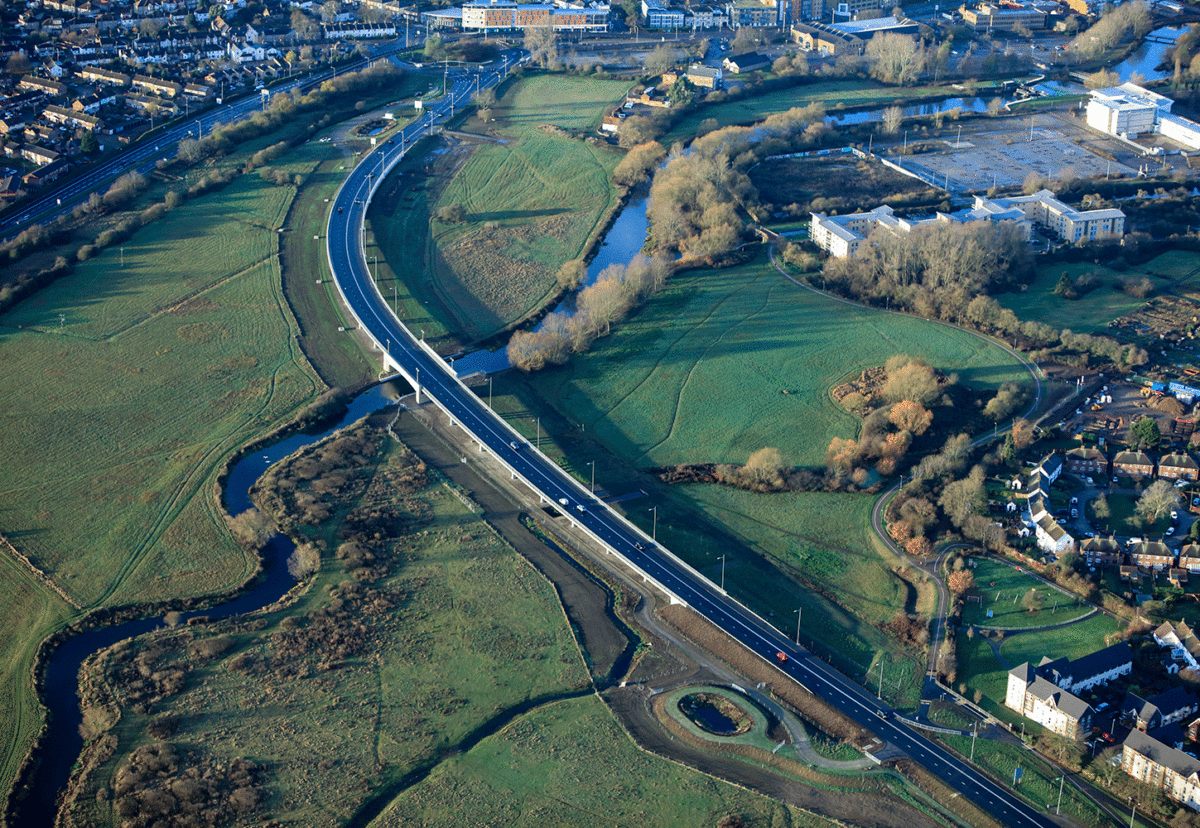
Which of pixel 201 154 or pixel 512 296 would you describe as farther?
pixel 201 154

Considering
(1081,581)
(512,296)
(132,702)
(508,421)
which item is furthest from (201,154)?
(1081,581)

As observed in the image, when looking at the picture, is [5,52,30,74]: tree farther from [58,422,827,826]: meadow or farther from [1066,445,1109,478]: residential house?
[1066,445,1109,478]: residential house

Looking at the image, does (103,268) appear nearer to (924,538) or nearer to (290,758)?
(290,758)

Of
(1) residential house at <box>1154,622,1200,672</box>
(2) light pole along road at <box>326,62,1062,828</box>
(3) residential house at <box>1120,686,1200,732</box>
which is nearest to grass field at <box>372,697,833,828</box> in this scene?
(2) light pole along road at <box>326,62,1062,828</box>

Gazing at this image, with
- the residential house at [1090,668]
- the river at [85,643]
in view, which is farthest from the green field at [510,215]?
the residential house at [1090,668]

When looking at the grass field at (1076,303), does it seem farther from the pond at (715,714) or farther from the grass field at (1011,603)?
the pond at (715,714)

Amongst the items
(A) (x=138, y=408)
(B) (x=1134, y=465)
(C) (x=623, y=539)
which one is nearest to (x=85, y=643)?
(A) (x=138, y=408)

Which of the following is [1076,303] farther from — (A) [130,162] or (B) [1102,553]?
(A) [130,162]
